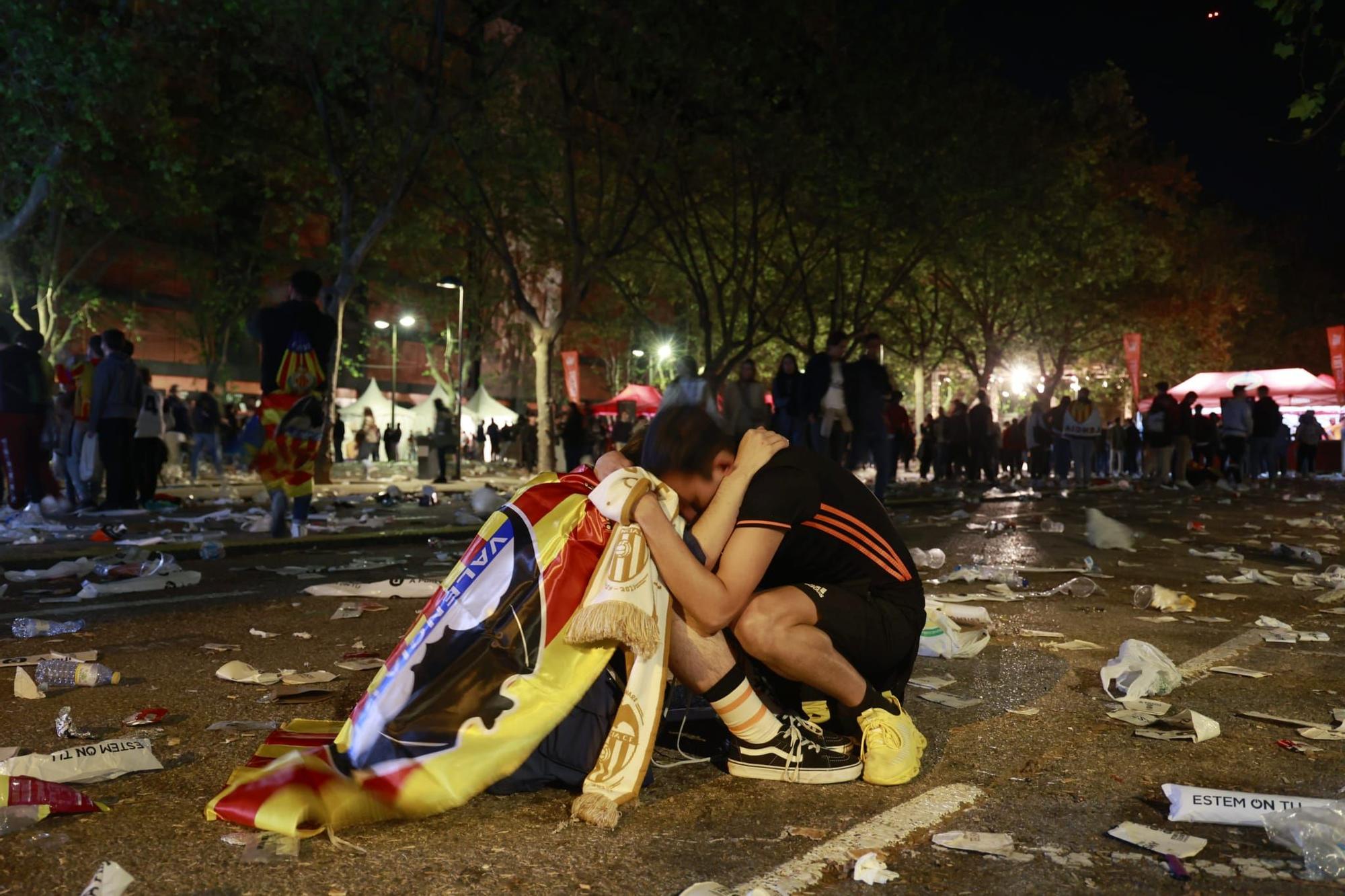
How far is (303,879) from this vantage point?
2498 mm

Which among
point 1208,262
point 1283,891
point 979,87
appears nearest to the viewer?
point 1283,891

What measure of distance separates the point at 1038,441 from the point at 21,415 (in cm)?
1881

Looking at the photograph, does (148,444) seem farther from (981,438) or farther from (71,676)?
(981,438)

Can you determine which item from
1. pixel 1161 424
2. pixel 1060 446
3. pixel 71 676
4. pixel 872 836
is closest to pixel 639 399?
pixel 1060 446

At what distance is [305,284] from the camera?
864cm

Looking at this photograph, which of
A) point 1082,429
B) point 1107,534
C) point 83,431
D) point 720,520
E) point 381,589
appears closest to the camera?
point 720,520

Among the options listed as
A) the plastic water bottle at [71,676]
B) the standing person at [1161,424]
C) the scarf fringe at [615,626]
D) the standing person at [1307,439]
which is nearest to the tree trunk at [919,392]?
the standing person at [1307,439]

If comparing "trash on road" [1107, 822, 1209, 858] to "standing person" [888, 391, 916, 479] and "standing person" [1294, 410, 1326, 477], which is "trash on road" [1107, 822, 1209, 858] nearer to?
"standing person" [888, 391, 916, 479]

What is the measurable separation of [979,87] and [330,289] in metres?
14.6

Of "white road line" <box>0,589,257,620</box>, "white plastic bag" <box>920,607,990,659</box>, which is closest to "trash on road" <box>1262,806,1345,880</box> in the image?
"white plastic bag" <box>920,607,990,659</box>

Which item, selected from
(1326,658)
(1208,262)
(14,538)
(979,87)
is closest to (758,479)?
(1326,658)

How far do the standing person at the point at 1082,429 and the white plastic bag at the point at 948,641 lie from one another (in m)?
16.3

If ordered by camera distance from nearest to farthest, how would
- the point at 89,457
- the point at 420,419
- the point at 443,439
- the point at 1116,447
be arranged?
the point at 89,457 → the point at 443,439 → the point at 1116,447 → the point at 420,419

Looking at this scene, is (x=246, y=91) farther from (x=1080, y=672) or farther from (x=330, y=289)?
(x=1080, y=672)
